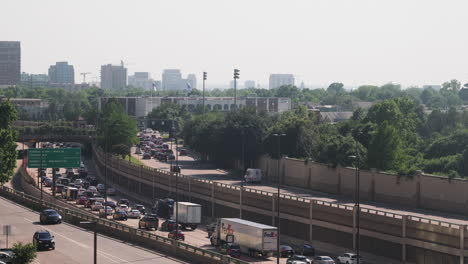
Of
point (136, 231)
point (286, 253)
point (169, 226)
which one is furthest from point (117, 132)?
point (286, 253)

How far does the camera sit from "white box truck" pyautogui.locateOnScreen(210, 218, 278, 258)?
62.8 metres

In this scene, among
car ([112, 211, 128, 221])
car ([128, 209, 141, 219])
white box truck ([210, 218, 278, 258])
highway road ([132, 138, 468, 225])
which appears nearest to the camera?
white box truck ([210, 218, 278, 258])

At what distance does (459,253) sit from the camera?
2331 inches

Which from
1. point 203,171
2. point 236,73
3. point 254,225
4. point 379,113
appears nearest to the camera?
point 254,225

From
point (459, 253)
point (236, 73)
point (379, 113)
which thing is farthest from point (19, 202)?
point (236, 73)

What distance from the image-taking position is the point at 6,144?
Answer: 4136 inches

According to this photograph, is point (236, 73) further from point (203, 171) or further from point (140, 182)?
point (140, 182)

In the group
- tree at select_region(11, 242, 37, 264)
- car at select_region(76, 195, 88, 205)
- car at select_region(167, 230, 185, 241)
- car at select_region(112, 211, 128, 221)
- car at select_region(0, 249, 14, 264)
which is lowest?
car at select_region(76, 195, 88, 205)

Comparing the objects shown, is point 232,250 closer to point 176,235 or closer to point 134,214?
point 176,235

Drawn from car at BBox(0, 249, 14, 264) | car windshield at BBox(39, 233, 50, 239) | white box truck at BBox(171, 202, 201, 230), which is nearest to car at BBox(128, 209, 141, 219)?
white box truck at BBox(171, 202, 201, 230)

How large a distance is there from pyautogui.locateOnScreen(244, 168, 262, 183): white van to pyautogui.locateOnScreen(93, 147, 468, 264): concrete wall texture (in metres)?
8.03

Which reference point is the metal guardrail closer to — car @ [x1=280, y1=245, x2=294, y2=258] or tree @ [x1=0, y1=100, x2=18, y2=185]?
tree @ [x1=0, y1=100, x2=18, y2=185]

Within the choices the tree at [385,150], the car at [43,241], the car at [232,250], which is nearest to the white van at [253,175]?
the tree at [385,150]

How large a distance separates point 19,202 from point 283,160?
40627 millimetres
